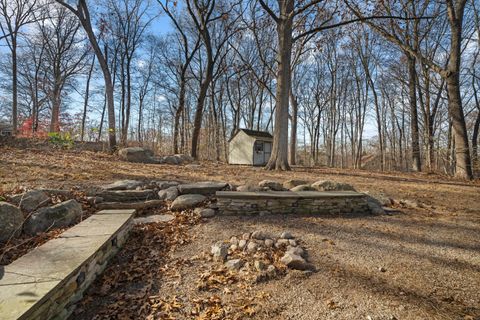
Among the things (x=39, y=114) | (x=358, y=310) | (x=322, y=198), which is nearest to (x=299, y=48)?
(x=322, y=198)

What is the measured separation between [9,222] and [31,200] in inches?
29.4

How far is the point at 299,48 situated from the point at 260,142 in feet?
20.8

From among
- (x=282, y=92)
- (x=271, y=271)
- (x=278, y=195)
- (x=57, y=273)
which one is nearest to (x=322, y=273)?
(x=271, y=271)

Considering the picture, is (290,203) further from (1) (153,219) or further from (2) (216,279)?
(1) (153,219)

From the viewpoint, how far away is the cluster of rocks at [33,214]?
3.02 meters

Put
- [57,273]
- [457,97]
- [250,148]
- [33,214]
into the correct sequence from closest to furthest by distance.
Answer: [57,273] < [33,214] < [457,97] < [250,148]

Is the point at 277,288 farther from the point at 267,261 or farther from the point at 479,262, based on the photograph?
the point at 479,262

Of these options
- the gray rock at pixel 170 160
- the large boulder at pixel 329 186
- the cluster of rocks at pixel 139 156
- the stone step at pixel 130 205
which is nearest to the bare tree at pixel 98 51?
the cluster of rocks at pixel 139 156

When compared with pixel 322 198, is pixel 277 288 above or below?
below

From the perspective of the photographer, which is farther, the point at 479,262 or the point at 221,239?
the point at 221,239

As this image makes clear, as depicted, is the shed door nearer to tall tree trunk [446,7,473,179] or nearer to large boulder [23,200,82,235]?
tall tree trunk [446,7,473,179]

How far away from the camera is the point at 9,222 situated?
3.02m

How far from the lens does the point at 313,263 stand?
2.68m

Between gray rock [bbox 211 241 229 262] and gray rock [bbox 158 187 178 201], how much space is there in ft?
6.70
